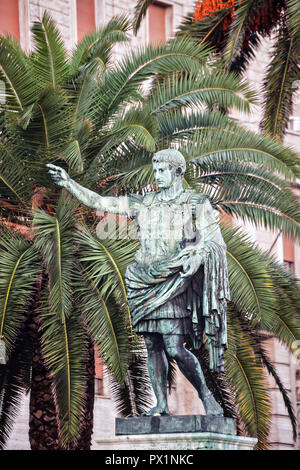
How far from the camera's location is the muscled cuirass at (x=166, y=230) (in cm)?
897

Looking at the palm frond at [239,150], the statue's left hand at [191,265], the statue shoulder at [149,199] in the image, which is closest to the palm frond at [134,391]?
the palm frond at [239,150]

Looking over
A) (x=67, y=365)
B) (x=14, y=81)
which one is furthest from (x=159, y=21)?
(x=67, y=365)

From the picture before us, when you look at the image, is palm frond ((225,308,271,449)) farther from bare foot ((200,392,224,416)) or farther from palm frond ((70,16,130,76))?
bare foot ((200,392,224,416))

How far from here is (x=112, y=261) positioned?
13.9 metres

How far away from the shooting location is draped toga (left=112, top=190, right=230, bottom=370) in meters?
8.75

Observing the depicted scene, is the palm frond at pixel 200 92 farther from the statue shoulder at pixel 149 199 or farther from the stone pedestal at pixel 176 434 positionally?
the stone pedestal at pixel 176 434

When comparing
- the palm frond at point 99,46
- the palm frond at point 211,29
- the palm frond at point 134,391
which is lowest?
the palm frond at point 134,391

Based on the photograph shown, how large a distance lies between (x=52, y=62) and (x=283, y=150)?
3.49 m

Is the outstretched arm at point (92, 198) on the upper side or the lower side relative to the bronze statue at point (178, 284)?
upper

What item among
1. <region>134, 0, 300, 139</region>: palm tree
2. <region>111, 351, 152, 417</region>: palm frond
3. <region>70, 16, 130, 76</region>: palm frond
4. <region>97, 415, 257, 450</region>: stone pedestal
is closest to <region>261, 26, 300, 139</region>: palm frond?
<region>134, 0, 300, 139</region>: palm tree

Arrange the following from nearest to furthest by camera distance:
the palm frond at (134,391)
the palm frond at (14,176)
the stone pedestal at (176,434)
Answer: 1. the stone pedestal at (176,434)
2. the palm frond at (14,176)
3. the palm frond at (134,391)

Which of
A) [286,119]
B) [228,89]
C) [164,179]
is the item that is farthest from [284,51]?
[164,179]

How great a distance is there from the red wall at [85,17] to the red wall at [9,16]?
5.85ft
